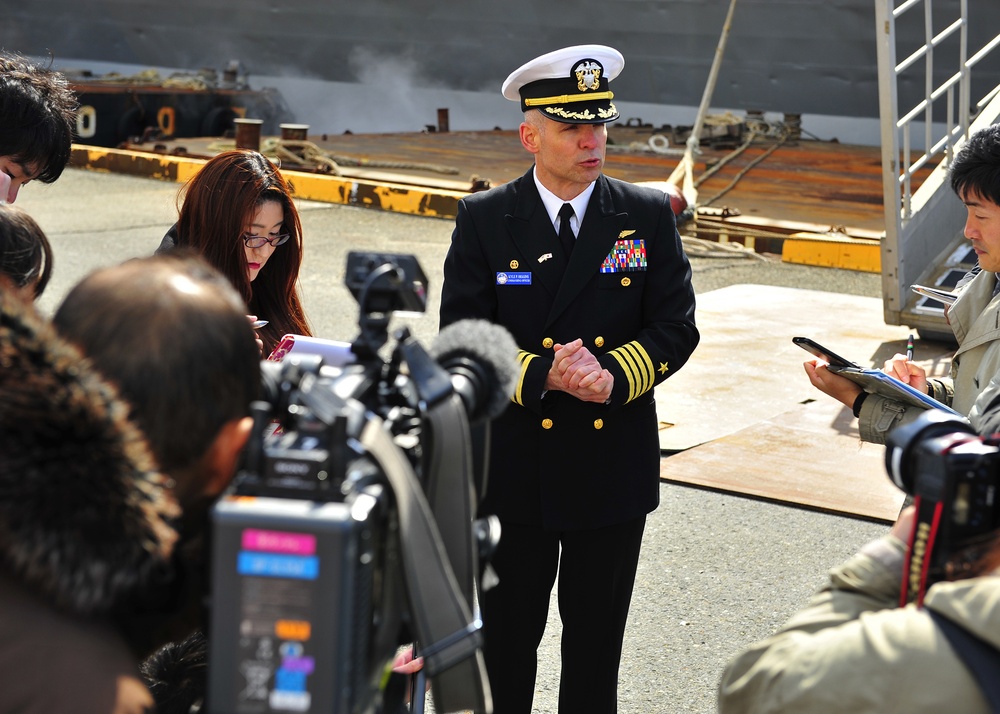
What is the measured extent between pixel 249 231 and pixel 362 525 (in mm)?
1803

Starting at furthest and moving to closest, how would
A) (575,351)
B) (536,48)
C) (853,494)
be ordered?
(536,48) < (853,494) < (575,351)

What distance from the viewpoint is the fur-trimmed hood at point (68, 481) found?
1.07 m

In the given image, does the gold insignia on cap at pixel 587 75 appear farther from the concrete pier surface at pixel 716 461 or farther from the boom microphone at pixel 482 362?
the concrete pier surface at pixel 716 461

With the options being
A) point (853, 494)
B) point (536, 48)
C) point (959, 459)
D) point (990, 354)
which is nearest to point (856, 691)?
point (959, 459)

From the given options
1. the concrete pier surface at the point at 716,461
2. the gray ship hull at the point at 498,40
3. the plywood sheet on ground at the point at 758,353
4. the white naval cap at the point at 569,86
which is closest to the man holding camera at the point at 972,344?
the white naval cap at the point at 569,86

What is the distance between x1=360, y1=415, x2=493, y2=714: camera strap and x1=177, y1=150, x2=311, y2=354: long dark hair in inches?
59.9

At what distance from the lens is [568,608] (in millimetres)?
2594

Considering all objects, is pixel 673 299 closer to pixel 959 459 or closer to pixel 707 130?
pixel 959 459

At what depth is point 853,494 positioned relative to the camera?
14.3 ft

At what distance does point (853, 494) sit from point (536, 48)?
13.2 metres

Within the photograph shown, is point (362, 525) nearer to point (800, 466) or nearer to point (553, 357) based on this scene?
point (553, 357)

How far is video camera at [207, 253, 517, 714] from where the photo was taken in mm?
1031

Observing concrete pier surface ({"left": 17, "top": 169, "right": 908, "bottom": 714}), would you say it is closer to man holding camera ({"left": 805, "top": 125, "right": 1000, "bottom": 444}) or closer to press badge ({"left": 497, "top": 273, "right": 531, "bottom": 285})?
man holding camera ({"left": 805, "top": 125, "right": 1000, "bottom": 444})

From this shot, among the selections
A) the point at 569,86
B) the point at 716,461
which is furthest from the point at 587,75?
the point at 716,461
